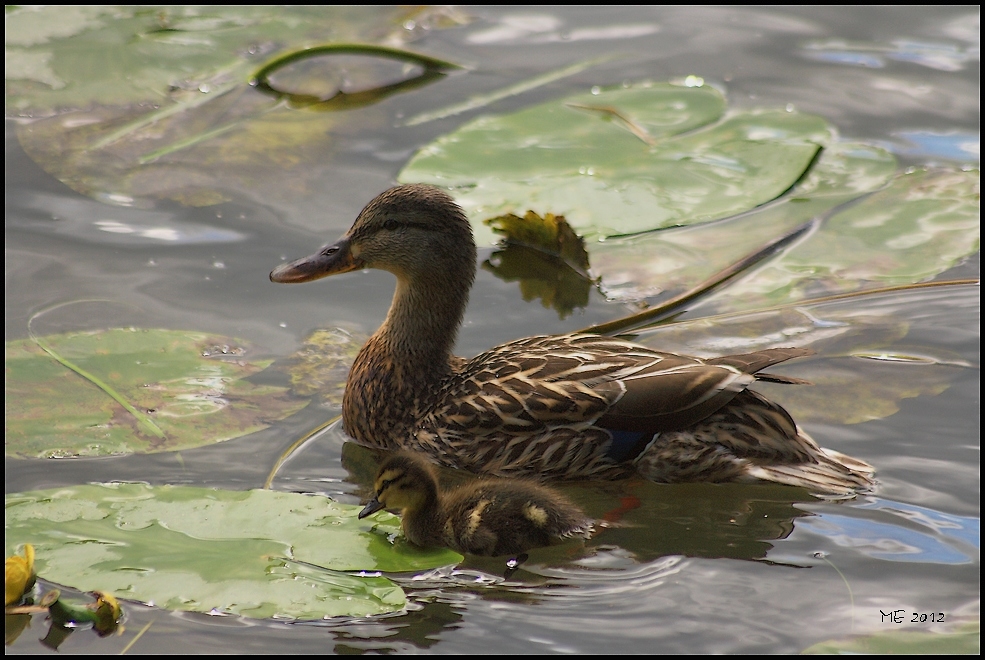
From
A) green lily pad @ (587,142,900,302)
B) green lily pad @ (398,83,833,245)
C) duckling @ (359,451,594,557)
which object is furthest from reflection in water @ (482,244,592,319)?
duckling @ (359,451,594,557)

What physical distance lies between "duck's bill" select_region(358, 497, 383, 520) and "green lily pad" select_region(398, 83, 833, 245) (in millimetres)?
2211

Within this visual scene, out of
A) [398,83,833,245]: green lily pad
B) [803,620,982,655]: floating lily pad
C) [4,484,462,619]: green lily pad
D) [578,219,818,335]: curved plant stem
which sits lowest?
[803,620,982,655]: floating lily pad

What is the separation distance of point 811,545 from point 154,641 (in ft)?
7.62

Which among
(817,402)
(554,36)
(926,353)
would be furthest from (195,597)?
(554,36)

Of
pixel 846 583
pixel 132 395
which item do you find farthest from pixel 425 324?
pixel 846 583

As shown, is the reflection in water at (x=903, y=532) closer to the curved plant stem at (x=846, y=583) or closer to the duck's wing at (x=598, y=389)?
the curved plant stem at (x=846, y=583)

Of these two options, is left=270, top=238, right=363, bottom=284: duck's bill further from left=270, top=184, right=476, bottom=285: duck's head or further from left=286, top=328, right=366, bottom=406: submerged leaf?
left=286, top=328, right=366, bottom=406: submerged leaf

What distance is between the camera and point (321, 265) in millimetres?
5461

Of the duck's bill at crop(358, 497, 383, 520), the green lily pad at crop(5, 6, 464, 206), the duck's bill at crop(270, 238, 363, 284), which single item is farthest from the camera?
the green lily pad at crop(5, 6, 464, 206)

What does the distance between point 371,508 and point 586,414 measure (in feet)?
3.14

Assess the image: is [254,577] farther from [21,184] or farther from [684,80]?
[684,80]

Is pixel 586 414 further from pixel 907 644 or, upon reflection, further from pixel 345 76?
pixel 345 76

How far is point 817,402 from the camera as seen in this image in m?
5.35

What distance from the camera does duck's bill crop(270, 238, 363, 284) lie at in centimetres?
543
